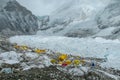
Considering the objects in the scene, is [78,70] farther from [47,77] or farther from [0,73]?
[0,73]

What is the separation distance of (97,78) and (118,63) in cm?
1782

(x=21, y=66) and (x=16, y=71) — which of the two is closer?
(x=16, y=71)

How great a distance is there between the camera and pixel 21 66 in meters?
21.3

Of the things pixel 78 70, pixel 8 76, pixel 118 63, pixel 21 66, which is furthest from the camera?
pixel 118 63

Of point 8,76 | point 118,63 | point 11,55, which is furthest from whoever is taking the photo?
point 118,63

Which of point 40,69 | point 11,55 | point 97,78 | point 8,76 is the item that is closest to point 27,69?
point 40,69

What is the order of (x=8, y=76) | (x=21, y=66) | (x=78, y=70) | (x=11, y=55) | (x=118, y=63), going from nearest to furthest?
(x=8, y=76), (x=78, y=70), (x=21, y=66), (x=11, y=55), (x=118, y=63)

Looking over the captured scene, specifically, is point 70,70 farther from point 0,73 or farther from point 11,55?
point 11,55

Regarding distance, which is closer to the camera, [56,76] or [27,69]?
[56,76]

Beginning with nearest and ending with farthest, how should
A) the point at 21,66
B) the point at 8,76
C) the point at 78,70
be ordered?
the point at 8,76
the point at 78,70
the point at 21,66

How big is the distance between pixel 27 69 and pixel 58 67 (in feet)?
5.70

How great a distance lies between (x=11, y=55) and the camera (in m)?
25.3

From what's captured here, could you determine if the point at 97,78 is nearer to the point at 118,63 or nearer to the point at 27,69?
the point at 27,69

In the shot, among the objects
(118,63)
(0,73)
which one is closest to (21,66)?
(0,73)
